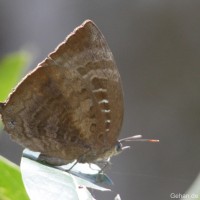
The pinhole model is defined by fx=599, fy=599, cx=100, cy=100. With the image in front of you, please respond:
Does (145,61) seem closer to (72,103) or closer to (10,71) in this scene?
(72,103)

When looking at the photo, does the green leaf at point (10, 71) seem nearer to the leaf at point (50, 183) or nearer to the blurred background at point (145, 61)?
the leaf at point (50, 183)

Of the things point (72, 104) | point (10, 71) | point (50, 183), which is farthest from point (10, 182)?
point (72, 104)

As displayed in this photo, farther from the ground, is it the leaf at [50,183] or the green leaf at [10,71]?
the green leaf at [10,71]

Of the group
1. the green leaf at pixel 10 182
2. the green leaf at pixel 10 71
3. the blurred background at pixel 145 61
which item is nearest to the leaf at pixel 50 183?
the green leaf at pixel 10 182

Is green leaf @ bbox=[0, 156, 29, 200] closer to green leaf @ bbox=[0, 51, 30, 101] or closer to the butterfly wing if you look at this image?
green leaf @ bbox=[0, 51, 30, 101]

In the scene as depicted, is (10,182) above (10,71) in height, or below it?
below

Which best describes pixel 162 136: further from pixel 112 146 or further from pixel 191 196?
pixel 191 196

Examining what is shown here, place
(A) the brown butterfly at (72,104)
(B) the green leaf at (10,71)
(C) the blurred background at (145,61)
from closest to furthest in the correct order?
1. (B) the green leaf at (10,71)
2. (A) the brown butterfly at (72,104)
3. (C) the blurred background at (145,61)
